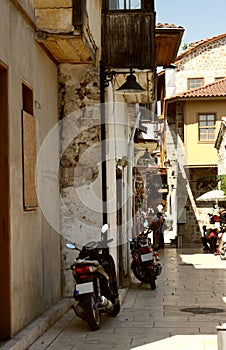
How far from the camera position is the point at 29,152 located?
31.2 feet

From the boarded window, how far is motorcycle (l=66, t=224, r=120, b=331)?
1.10 m

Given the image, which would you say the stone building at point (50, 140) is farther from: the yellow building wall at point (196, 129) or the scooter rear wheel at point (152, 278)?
the yellow building wall at point (196, 129)

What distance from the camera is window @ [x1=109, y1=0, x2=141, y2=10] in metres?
12.9

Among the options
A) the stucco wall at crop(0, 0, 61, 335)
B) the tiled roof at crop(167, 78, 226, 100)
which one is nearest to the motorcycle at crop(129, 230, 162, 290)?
the stucco wall at crop(0, 0, 61, 335)

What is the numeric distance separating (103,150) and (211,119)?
25135 mm

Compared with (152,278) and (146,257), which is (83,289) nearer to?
(152,278)

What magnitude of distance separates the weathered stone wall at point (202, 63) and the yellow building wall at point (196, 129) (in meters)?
5.74

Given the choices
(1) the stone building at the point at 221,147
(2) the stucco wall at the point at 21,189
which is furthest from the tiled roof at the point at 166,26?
(1) the stone building at the point at 221,147

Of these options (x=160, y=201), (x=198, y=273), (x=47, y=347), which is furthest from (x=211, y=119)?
(x=47, y=347)

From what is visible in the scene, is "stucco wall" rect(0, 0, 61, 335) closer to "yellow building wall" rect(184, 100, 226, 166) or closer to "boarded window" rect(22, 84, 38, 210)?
"boarded window" rect(22, 84, 38, 210)

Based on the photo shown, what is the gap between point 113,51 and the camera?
12.8 m

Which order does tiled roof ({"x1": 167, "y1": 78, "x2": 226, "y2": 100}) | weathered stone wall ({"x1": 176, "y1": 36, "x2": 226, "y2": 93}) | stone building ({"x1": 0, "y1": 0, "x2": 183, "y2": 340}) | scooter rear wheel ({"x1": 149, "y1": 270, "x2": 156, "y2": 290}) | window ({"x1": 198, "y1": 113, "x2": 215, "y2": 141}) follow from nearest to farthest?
1. stone building ({"x1": 0, "y1": 0, "x2": 183, "y2": 340})
2. scooter rear wheel ({"x1": 149, "y1": 270, "x2": 156, "y2": 290})
3. tiled roof ({"x1": 167, "y1": 78, "x2": 226, "y2": 100})
4. window ({"x1": 198, "y1": 113, "x2": 215, "y2": 141})
5. weathered stone wall ({"x1": 176, "y1": 36, "x2": 226, "y2": 93})

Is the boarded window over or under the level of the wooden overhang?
under

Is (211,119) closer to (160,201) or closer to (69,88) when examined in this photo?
(160,201)
